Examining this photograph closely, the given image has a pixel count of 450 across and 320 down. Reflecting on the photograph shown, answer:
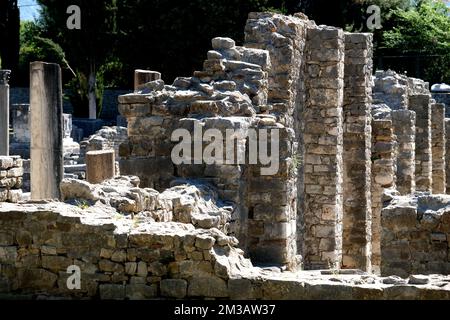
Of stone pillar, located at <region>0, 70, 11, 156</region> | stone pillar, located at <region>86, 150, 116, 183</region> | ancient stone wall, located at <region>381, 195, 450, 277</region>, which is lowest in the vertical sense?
ancient stone wall, located at <region>381, 195, 450, 277</region>

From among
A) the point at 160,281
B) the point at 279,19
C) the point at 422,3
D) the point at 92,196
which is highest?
the point at 422,3

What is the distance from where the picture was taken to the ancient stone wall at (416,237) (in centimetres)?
1083

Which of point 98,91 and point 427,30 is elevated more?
point 427,30

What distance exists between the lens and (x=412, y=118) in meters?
21.8

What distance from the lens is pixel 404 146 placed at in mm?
21844

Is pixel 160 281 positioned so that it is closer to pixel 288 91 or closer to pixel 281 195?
pixel 281 195

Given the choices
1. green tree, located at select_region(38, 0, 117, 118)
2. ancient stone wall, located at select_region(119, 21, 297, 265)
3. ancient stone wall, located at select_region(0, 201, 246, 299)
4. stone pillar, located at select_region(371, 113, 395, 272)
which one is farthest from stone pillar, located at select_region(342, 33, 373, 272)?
green tree, located at select_region(38, 0, 117, 118)

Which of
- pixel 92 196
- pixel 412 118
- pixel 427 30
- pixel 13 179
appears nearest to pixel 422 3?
pixel 427 30

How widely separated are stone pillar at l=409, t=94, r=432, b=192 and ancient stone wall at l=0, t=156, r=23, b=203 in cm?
1360

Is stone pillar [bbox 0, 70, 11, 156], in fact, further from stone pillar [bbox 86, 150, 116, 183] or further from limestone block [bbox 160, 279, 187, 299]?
limestone block [bbox 160, 279, 187, 299]

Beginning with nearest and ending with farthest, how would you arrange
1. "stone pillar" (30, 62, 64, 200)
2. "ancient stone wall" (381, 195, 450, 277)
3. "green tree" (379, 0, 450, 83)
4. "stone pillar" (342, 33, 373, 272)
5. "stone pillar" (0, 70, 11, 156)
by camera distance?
1. "ancient stone wall" (381, 195, 450, 277)
2. "stone pillar" (30, 62, 64, 200)
3. "stone pillar" (342, 33, 373, 272)
4. "stone pillar" (0, 70, 11, 156)
5. "green tree" (379, 0, 450, 83)

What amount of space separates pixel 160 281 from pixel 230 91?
440cm

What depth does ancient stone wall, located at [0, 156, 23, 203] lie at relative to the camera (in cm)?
1304

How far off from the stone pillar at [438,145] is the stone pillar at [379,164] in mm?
9326
